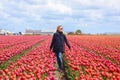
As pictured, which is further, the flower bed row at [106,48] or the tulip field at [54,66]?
the flower bed row at [106,48]

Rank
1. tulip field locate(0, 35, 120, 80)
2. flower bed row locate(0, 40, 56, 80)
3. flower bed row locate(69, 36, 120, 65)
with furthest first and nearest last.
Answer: flower bed row locate(69, 36, 120, 65)
tulip field locate(0, 35, 120, 80)
flower bed row locate(0, 40, 56, 80)

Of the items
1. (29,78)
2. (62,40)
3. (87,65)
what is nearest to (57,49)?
(62,40)

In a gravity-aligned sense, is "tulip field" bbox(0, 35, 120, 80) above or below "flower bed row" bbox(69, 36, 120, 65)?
above

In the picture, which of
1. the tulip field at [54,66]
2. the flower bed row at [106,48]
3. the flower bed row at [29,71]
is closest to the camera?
the flower bed row at [29,71]

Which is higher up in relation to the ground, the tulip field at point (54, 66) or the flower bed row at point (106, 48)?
the tulip field at point (54, 66)

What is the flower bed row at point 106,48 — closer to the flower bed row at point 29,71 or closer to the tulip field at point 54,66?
the tulip field at point 54,66

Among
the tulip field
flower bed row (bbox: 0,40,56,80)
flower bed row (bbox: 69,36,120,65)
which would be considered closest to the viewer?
flower bed row (bbox: 0,40,56,80)

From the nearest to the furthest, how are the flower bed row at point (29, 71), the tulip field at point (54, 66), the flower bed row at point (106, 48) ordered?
the flower bed row at point (29, 71)
the tulip field at point (54, 66)
the flower bed row at point (106, 48)

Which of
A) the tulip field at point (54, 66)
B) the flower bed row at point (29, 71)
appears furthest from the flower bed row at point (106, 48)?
the flower bed row at point (29, 71)

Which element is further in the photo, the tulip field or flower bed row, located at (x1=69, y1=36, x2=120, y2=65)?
flower bed row, located at (x1=69, y1=36, x2=120, y2=65)

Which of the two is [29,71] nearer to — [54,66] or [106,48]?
[54,66]

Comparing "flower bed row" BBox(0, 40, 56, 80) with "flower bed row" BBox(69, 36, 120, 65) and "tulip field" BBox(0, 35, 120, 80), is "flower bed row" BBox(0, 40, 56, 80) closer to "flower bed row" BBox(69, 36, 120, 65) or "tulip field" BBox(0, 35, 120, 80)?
"tulip field" BBox(0, 35, 120, 80)

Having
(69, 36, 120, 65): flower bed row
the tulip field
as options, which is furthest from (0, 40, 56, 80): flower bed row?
(69, 36, 120, 65): flower bed row

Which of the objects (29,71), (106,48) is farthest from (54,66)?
(106,48)
